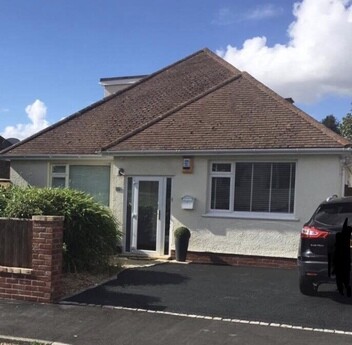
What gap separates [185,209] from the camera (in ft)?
39.5

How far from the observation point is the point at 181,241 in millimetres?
11695

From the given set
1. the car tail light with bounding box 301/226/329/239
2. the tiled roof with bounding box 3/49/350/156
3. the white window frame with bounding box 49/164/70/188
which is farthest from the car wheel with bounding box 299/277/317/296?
the white window frame with bounding box 49/164/70/188

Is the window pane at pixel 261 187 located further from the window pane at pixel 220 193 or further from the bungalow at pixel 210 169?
the window pane at pixel 220 193

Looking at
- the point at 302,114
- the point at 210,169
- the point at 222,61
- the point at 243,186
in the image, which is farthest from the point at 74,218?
the point at 222,61

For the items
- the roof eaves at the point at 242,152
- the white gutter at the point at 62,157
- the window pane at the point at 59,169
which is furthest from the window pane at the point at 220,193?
the window pane at the point at 59,169

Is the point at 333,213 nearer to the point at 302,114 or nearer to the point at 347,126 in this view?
the point at 302,114

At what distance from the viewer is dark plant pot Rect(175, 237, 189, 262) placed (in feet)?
38.4

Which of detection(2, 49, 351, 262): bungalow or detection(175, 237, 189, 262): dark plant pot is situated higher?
detection(2, 49, 351, 262): bungalow

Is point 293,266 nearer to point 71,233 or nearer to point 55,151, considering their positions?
point 71,233

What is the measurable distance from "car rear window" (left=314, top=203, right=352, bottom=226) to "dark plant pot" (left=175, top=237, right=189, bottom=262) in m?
5.05

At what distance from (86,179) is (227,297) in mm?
7401

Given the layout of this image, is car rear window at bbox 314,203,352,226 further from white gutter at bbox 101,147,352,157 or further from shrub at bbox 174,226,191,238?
shrub at bbox 174,226,191,238

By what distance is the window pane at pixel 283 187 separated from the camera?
Answer: 444 inches

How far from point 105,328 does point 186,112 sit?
27.4 feet
